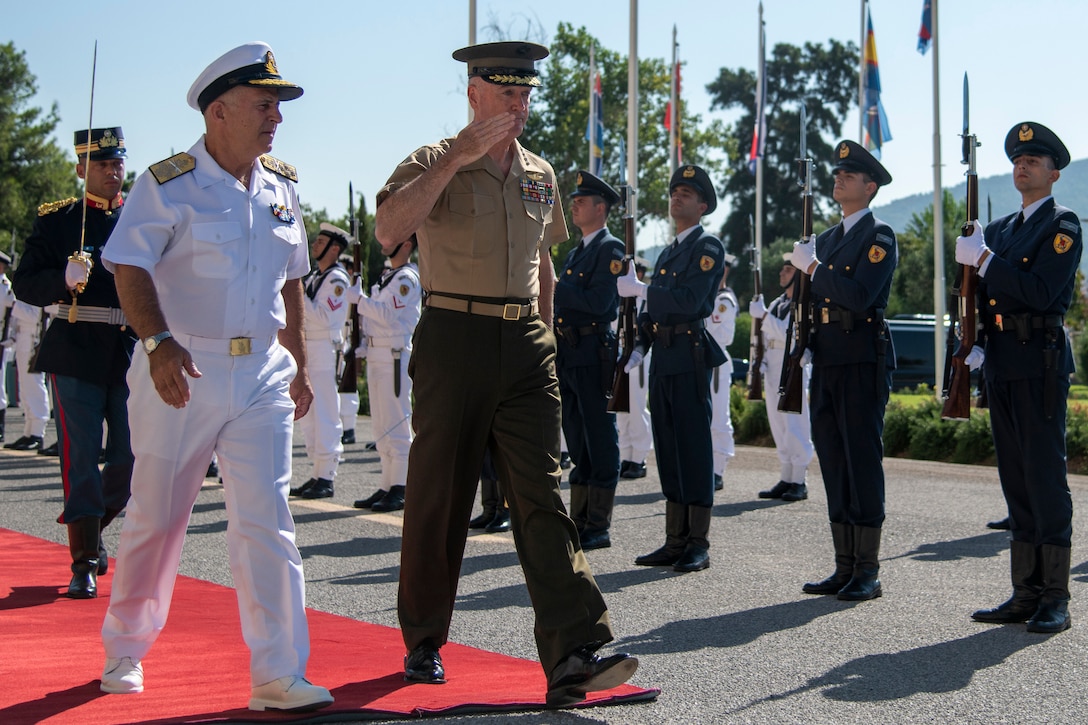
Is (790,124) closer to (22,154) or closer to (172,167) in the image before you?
(22,154)

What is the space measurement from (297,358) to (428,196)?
832 mm

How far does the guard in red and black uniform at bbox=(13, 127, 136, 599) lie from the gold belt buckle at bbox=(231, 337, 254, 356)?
236 cm

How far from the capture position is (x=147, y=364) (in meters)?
4.43

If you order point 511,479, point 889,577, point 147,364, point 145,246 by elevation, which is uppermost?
point 145,246

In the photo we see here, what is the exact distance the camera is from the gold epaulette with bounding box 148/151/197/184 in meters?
4.44

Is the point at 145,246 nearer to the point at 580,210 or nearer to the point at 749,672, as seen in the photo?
the point at 749,672

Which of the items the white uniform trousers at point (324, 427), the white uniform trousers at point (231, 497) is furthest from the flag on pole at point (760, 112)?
the white uniform trousers at point (231, 497)

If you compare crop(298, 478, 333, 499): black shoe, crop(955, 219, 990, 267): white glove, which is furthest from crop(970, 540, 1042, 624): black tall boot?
crop(298, 478, 333, 499): black shoe

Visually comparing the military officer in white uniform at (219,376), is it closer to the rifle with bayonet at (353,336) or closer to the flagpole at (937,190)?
the rifle with bayonet at (353,336)

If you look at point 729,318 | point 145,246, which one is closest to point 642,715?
point 145,246

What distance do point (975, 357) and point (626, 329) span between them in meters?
2.74

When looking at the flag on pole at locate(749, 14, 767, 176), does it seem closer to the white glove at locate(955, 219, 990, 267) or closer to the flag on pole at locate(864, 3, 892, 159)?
the flag on pole at locate(864, 3, 892, 159)

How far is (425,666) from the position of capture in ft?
15.6

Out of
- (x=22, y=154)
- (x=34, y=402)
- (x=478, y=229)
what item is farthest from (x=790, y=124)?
(x=478, y=229)
